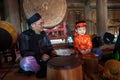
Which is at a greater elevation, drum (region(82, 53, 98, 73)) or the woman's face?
the woman's face

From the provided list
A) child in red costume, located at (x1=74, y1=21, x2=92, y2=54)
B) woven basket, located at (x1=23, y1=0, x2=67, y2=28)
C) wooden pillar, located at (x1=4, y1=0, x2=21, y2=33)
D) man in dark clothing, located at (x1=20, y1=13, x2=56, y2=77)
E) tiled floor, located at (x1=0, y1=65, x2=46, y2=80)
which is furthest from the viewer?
woven basket, located at (x1=23, y1=0, x2=67, y2=28)

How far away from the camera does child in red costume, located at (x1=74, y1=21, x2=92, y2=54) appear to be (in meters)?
3.07

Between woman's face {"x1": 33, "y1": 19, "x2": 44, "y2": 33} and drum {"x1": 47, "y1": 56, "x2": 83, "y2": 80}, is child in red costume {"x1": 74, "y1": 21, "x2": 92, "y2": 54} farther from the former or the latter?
drum {"x1": 47, "y1": 56, "x2": 83, "y2": 80}

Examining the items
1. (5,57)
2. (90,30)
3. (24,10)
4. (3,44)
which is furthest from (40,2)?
(90,30)

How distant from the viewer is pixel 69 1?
30.5 feet

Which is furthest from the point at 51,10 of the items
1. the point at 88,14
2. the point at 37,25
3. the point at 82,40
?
the point at 88,14

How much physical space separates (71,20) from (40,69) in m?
7.42

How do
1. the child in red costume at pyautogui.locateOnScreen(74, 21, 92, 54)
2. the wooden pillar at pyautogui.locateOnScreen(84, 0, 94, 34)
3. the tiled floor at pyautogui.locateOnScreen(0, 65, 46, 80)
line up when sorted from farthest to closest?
the wooden pillar at pyautogui.locateOnScreen(84, 0, 94, 34)
the child in red costume at pyautogui.locateOnScreen(74, 21, 92, 54)
the tiled floor at pyautogui.locateOnScreen(0, 65, 46, 80)

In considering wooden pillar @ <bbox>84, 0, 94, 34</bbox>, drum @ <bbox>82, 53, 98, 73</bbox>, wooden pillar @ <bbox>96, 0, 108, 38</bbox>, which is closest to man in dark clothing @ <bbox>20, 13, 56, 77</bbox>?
drum @ <bbox>82, 53, 98, 73</bbox>

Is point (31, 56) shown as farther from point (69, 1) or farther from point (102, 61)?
point (69, 1)

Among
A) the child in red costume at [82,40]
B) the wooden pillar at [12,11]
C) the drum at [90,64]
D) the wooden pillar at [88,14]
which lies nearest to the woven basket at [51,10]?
the wooden pillar at [12,11]

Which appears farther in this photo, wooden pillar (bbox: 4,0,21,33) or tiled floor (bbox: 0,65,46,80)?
wooden pillar (bbox: 4,0,21,33)

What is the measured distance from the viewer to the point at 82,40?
314 cm

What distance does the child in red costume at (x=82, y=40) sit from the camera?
3.07m
